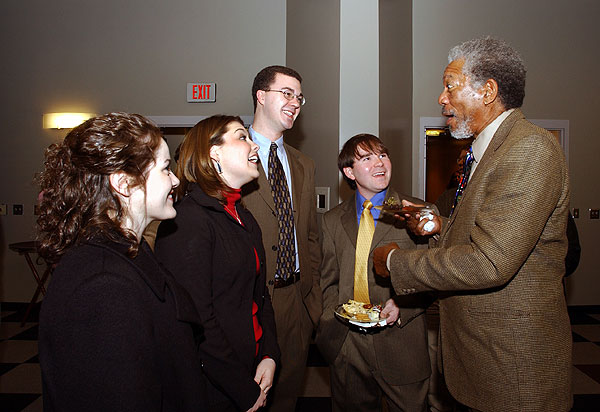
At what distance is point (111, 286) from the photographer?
2.82 feet

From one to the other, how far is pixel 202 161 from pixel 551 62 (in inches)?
184

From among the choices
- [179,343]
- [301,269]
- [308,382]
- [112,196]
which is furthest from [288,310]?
[308,382]

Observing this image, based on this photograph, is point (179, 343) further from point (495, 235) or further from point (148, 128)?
point (495, 235)

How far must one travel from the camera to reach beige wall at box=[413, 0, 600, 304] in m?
4.47

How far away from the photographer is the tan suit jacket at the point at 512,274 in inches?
46.1

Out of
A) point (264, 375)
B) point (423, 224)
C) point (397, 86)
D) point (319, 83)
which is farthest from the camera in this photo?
point (397, 86)

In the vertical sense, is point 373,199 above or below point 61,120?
below

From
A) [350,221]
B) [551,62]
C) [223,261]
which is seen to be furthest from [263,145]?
[551,62]

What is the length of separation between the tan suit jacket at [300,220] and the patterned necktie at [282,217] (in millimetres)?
45

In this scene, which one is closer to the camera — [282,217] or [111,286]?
[111,286]

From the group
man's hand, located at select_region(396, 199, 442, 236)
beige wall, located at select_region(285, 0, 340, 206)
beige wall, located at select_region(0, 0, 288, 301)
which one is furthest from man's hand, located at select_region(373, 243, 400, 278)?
beige wall, located at select_region(0, 0, 288, 301)

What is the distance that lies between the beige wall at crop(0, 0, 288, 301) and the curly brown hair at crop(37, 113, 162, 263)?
3913mm

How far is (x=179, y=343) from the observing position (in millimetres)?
1001

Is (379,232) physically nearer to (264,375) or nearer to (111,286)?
(264,375)
